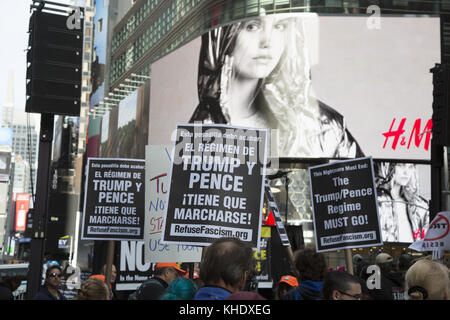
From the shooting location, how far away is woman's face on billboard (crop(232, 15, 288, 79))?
148ft

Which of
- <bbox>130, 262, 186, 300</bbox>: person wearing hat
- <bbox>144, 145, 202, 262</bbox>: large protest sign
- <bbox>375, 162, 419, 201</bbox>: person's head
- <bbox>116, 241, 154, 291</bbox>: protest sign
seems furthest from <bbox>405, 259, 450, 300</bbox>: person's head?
<bbox>375, 162, 419, 201</bbox>: person's head

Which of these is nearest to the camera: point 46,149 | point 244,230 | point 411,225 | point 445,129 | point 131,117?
point 244,230

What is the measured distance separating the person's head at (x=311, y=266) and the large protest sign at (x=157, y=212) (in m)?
3.38

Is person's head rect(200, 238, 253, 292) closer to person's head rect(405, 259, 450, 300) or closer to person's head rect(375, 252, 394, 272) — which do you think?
person's head rect(405, 259, 450, 300)

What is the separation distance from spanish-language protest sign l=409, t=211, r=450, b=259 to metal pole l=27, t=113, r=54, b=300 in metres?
4.76

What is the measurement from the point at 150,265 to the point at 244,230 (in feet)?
9.67

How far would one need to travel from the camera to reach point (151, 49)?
67.5 metres

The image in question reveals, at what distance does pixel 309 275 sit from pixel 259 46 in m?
41.0

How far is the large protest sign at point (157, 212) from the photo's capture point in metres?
8.73

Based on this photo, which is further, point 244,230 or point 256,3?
point 256,3

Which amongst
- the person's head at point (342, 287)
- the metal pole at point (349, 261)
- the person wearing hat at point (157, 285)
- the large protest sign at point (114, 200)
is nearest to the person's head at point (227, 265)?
the person's head at point (342, 287)
